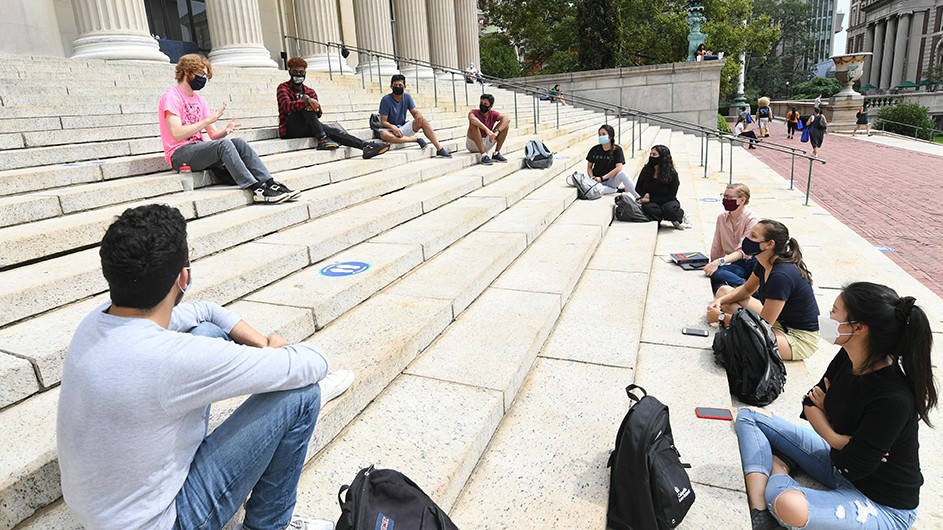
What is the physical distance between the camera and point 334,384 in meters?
2.64

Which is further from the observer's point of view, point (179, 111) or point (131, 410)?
point (179, 111)

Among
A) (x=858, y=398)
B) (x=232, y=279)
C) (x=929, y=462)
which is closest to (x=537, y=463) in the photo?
(x=858, y=398)

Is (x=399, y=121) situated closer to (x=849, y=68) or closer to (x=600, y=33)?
(x=600, y=33)

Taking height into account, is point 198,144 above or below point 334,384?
above

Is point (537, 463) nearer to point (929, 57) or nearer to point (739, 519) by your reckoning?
point (739, 519)

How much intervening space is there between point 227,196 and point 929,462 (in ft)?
18.3

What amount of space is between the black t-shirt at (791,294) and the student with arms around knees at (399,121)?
5.98 m

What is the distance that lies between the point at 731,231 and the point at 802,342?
72.6 inches

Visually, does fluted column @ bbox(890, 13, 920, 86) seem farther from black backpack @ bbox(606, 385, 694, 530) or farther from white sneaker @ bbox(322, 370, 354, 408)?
white sneaker @ bbox(322, 370, 354, 408)

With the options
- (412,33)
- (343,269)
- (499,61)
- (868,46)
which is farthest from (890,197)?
(868,46)

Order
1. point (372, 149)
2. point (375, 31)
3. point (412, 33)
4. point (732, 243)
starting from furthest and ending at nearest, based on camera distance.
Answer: point (412, 33)
point (375, 31)
point (372, 149)
point (732, 243)

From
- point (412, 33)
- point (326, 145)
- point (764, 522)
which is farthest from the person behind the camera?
point (412, 33)

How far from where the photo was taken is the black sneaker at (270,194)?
5.29 meters

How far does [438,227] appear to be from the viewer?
5449 millimetres
